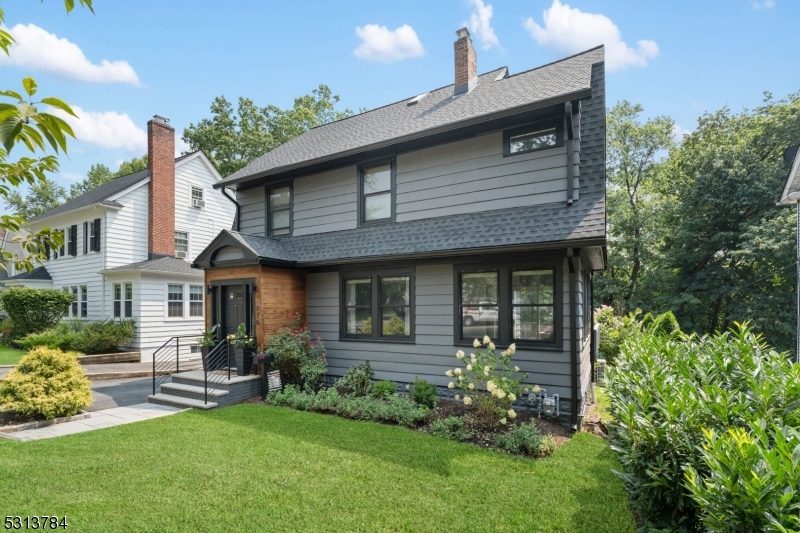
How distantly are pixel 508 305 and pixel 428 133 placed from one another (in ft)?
11.8

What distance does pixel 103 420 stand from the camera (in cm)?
715

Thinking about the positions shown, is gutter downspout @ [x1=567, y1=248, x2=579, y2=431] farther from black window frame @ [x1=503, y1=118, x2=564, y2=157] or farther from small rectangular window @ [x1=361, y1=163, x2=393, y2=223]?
small rectangular window @ [x1=361, y1=163, x2=393, y2=223]

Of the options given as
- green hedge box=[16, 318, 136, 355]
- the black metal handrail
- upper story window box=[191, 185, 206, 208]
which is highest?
upper story window box=[191, 185, 206, 208]

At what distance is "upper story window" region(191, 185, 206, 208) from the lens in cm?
1766

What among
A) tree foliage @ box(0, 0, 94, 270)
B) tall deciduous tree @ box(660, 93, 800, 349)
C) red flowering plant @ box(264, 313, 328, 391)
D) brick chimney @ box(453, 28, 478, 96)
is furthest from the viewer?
tall deciduous tree @ box(660, 93, 800, 349)

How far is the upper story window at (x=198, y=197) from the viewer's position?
17656 millimetres

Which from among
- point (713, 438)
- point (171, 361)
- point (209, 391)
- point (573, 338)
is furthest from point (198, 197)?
point (713, 438)

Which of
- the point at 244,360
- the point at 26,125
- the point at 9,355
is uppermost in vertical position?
the point at 26,125

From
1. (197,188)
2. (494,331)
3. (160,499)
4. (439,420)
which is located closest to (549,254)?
(494,331)

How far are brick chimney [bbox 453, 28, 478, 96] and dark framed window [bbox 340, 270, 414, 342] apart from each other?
514 cm

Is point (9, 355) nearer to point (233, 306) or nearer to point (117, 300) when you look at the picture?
point (117, 300)

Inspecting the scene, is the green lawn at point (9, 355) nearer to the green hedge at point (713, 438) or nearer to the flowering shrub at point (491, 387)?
the flowering shrub at point (491, 387)

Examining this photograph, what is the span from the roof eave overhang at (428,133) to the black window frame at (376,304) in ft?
8.52

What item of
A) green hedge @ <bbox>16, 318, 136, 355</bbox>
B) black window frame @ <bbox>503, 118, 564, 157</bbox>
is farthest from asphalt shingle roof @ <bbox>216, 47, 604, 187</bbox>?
green hedge @ <bbox>16, 318, 136, 355</bbox>
